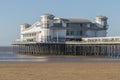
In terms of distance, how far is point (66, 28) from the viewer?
8362 cm

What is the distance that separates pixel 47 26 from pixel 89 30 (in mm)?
9260

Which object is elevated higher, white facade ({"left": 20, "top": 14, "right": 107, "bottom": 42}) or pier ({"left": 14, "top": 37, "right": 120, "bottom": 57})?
white facade ({"left": 20, "top": 14, "right": 107, "bottom": 42})

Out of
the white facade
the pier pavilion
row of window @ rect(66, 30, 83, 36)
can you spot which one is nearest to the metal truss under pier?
the pier pavilion

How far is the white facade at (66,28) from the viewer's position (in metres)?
82.3

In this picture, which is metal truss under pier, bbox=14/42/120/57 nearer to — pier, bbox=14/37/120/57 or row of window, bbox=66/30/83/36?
pier, bbox=14/37/120/57

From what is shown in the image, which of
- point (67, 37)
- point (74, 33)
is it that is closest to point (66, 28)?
point (67, 37)

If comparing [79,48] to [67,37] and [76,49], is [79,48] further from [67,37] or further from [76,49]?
[67,37]

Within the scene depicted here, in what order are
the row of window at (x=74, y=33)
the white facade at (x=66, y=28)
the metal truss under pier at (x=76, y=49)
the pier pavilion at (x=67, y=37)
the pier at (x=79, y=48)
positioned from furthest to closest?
the row of window at (x=74, y=33) → the white facade at (x=66, y=28) → the pier pavilion at (x=67, y=37) → the metal truss under pier at (x=76, y=49) → the pier at (x=79, y=48)

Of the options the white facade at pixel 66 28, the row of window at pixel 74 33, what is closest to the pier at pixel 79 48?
the white facade at pixel 66 28

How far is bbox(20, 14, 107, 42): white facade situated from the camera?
3241 inches

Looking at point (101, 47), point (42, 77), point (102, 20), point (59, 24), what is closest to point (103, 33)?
point (102, 20)

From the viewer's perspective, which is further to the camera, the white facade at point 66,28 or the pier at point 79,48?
the white facade at point 66,28

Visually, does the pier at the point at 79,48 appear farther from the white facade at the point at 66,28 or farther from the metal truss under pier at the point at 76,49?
the white facade at the point at 66,28

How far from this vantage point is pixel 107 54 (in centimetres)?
7025
